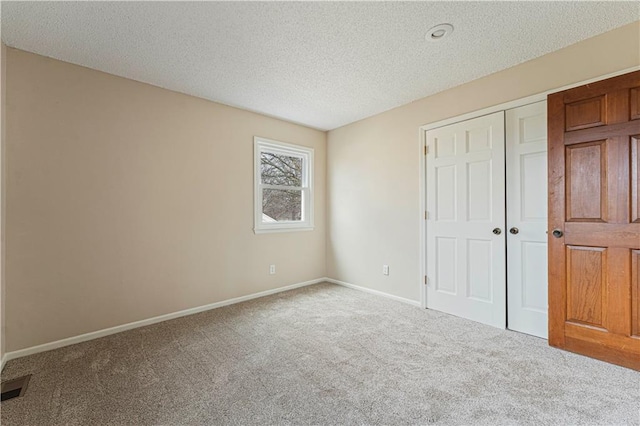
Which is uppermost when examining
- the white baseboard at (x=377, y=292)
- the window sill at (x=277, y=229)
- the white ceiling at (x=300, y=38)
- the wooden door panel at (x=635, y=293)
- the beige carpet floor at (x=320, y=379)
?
the white ceiling at (x=300, y=38)

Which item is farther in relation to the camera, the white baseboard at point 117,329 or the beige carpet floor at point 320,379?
the white baseboard at point 117,329

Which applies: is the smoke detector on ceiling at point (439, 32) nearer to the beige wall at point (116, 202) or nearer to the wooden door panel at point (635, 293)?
the wooden door panel at point (635, 293)

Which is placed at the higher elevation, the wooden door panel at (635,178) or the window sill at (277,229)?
the wooden door panel at (635,178)

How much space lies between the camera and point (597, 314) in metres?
2.13

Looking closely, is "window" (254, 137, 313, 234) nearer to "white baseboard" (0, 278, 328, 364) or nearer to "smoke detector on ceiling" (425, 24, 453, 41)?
"white baseboard" (0, 278, 328, 364)

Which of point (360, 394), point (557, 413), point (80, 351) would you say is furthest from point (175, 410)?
point (557, 413)

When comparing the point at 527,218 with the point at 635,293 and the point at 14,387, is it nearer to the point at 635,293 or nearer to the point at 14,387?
the point at 635,293

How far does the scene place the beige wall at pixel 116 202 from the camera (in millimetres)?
2352


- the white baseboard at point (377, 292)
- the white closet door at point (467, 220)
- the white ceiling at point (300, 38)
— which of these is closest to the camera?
the white ceiling at point (300, 38)

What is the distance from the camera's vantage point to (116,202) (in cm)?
279

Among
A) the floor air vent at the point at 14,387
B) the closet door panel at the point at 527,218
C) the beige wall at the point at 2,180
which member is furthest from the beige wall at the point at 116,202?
the closet door panel at the point at 527,218

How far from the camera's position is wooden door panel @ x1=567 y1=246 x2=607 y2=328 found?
6.98ft

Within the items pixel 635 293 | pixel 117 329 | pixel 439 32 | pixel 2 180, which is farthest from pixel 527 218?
pixel 2 180

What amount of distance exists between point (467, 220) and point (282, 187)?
2510 millimetres
